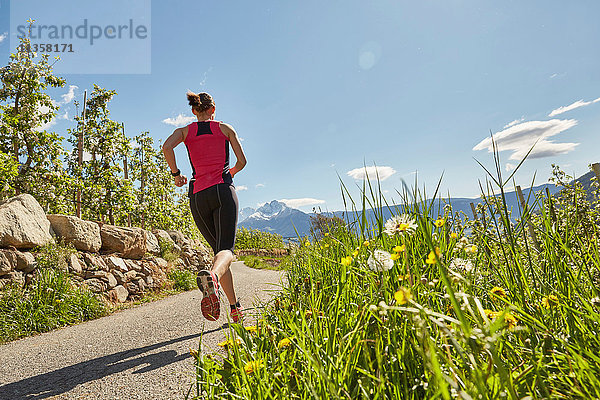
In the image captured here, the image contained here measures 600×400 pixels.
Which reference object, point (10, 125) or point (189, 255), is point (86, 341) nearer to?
point (189, 255)

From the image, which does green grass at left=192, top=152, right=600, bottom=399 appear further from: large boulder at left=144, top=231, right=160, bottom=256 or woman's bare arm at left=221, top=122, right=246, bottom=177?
large boulder at left=144, top=231, right=160, bottom=256

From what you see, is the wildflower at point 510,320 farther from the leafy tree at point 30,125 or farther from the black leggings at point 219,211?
the leafy tree at point 30,125

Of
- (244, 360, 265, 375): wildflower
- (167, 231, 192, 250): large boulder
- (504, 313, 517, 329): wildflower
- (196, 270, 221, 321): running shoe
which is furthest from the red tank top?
(167, 231, 192, 250): large boulder

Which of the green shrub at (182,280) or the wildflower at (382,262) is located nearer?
the wildflower at (382,262)

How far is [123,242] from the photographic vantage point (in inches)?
235

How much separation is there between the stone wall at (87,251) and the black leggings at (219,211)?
3.12 meters

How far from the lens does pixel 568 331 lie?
97 cm

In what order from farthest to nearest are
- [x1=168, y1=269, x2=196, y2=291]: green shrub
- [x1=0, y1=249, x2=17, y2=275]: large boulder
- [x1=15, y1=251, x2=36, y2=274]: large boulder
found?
1. [x1=168, y1=269, x2=196, y2=291]: green shrub
2. [x1=15, y1=251, x2=36, y2=274]: large boulder
3. [x1=0, y1=249, x2=17, y2=275]: large boulder

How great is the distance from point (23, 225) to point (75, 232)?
2.65 feet

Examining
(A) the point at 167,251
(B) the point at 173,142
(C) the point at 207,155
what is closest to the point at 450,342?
(C) the point at 207,155

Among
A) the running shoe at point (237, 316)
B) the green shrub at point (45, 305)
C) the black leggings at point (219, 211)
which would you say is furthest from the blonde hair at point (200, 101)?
the green shrub at point (45, 305)

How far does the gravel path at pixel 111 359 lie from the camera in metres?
1.87

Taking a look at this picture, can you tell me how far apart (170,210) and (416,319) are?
568 inches

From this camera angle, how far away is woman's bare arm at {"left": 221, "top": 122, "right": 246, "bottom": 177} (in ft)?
9.46
